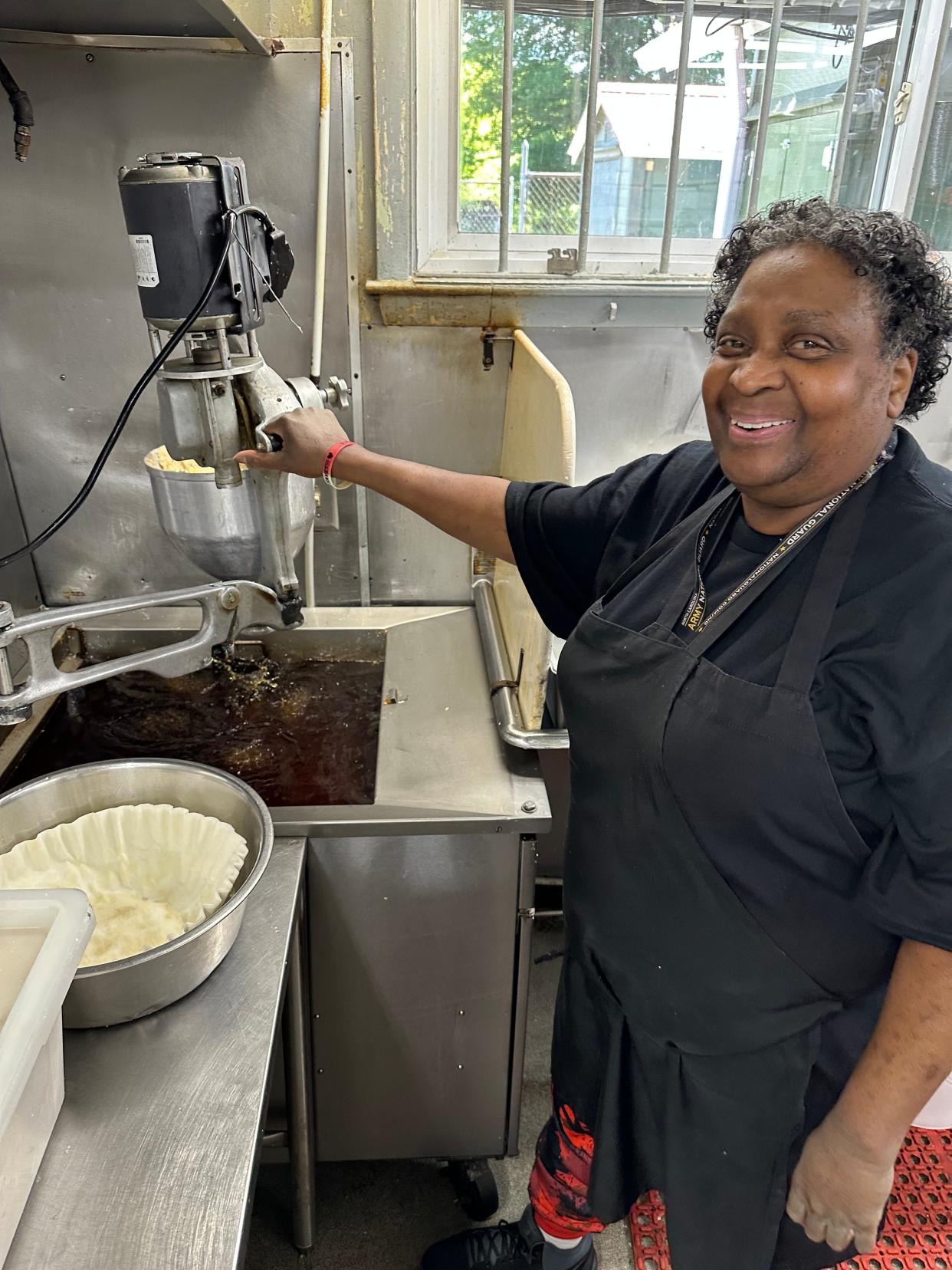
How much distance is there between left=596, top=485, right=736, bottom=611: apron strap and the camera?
41.1 inches

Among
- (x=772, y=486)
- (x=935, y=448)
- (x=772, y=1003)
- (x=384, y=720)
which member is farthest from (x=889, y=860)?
(x=935, y=448)

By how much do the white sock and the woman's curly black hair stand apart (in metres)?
1.33

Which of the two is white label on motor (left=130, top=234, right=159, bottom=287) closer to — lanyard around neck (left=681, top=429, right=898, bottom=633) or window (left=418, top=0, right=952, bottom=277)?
lanyard around neck (left=681, top=429, right=898, bottom=633)

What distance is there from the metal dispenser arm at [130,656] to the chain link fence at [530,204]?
39.5 inches

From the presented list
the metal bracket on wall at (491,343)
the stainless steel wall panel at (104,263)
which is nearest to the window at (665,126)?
the metal bracket on wall at (491,343)

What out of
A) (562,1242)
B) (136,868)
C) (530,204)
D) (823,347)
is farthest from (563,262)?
(562,1242)

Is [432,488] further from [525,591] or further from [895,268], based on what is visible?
[895,268]

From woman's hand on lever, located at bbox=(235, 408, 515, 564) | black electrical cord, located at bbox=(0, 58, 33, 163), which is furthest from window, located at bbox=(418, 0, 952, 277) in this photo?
black electrical cord, located at bbox=(0, 58, 33, 163)

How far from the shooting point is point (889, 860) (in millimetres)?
852

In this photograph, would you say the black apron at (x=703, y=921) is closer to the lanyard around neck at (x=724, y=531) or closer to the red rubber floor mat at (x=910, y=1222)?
the lanyard around neck at (x=724, y=531)

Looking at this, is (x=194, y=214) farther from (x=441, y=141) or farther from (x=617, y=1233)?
(x=617, y=1233)

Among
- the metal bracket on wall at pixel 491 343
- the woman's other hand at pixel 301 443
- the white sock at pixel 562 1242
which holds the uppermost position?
the metal bracket on wall at pixel 491 343

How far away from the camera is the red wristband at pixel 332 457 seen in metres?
1.30

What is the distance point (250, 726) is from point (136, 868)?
1.22 feet
